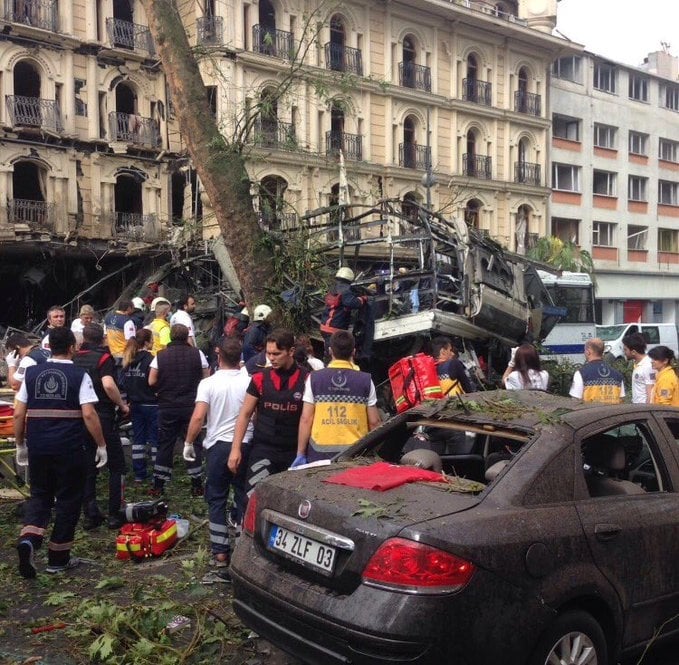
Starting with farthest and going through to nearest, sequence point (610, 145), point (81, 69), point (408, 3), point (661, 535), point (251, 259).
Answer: point (610, 145) → point (408, 3) → point (81, 69) → point (251, 259) → point (661, 535)

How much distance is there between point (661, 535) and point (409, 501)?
1.43m

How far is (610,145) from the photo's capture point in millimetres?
42469

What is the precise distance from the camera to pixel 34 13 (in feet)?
82.9

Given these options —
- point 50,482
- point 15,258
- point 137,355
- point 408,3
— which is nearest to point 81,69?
point 15,258

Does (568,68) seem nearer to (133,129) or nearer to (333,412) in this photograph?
(133,129)

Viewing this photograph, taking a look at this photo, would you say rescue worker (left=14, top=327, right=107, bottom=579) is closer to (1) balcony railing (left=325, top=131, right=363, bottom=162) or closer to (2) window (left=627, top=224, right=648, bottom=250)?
(1) balcony railing (left=325, top=131, right=363, bottom=162)

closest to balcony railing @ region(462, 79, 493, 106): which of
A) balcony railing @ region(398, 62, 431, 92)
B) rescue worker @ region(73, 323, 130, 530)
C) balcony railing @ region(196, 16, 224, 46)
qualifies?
balcony railing @ region(398, 62, 431, 92)

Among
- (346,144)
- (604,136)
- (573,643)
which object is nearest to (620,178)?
(604,136)

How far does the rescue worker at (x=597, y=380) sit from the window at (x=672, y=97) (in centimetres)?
4296

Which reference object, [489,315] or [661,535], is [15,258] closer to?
[489,315]

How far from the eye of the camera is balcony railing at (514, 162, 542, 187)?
121 feet

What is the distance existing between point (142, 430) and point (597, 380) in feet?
16.4

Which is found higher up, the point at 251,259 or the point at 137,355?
the point at 251,259

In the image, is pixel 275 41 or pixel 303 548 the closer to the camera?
pixel 303 548
